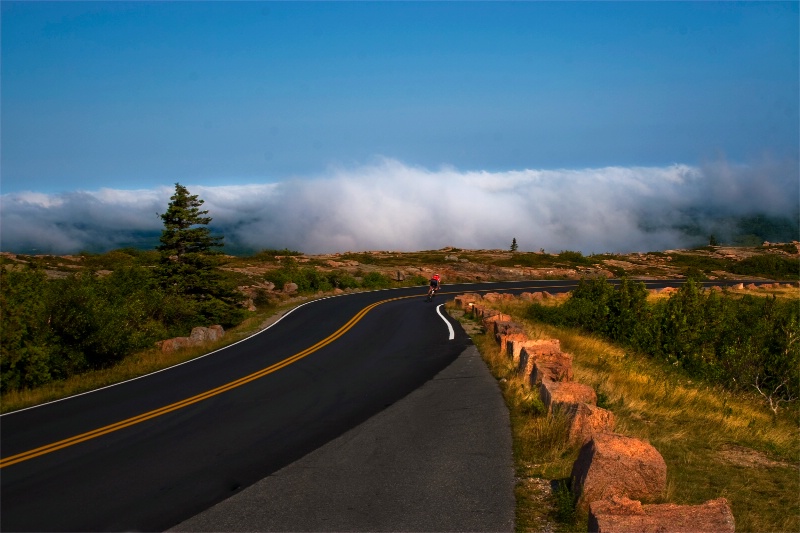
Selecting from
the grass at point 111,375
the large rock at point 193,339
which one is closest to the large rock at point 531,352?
the grass at point 111,375

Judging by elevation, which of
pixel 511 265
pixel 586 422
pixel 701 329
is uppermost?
pixel 511 265

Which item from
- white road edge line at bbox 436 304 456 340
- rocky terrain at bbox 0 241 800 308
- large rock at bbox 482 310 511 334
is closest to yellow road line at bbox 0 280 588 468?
white road edge line at bbox 436 304 456 340

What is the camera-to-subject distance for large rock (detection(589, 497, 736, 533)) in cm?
579

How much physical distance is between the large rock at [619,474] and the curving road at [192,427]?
15.2 ft

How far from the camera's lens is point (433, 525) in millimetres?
7090

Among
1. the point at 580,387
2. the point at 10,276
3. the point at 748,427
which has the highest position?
the point at 10,276

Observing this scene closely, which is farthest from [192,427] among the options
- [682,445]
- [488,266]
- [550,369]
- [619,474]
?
[488,266]

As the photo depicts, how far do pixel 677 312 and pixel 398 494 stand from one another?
20.1 metres

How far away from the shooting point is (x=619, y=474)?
23.8ft

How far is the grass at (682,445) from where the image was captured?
775cm

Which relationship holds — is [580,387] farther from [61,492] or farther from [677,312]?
[677,312]

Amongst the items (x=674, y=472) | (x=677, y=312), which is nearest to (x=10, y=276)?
(x=674, y=472)

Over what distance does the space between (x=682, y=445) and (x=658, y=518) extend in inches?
212

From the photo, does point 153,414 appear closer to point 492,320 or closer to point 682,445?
point 682,445
